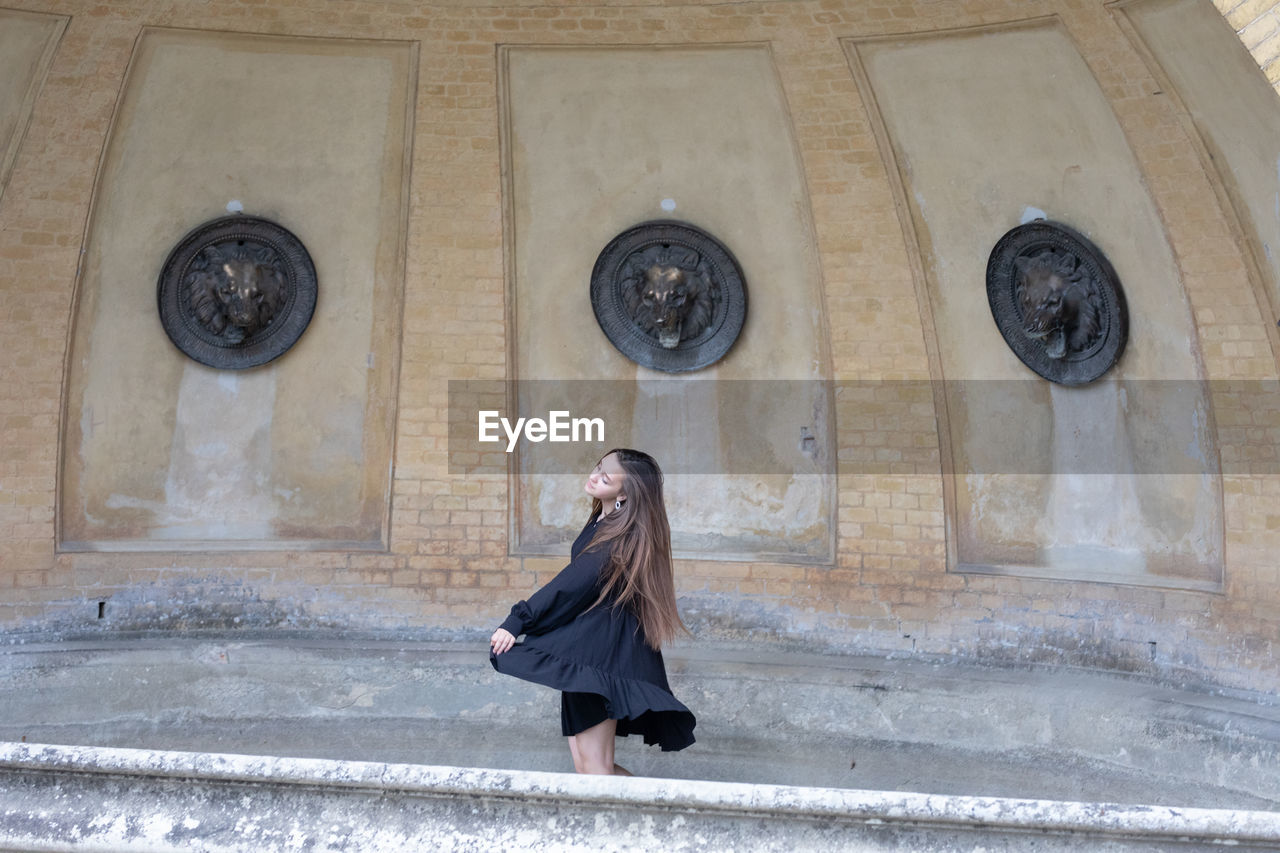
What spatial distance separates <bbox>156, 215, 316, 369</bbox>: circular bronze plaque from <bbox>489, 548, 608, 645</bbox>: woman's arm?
4.24m

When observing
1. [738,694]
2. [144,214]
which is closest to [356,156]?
[144,214]

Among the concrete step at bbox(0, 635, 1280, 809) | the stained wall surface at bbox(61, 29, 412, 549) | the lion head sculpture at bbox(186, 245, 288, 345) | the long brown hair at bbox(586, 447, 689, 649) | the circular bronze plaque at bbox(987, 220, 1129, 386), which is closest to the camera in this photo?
the long brown hair at bbox(586, 447, 689, 649)

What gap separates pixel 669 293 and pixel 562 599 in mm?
3833

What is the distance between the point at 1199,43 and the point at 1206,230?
108 centimetres

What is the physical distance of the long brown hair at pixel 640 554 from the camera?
485 centimetres

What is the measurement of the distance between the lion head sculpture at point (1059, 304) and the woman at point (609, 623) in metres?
3.69

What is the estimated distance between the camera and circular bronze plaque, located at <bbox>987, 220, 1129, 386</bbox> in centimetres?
755

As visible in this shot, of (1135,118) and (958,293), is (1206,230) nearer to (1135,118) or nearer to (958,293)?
(1135,118)

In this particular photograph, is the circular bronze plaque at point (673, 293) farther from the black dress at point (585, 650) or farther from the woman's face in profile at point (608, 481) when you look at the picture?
the black dress at point (585, 650)

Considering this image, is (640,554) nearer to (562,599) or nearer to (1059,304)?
(562,599)

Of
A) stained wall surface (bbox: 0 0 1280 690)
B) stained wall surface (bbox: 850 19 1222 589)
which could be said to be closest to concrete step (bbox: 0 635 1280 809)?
stained wall surface (bbox: 0 0 1280 690)

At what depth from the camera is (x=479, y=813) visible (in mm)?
3541

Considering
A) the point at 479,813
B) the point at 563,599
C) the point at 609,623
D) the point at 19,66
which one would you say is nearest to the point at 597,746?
the point at 609,623

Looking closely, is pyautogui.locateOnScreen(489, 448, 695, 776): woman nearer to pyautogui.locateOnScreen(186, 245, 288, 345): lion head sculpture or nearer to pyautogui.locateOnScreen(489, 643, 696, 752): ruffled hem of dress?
pyautogui.locateOnScreen(489, 643, 696, 752): ruffled hem of dress
